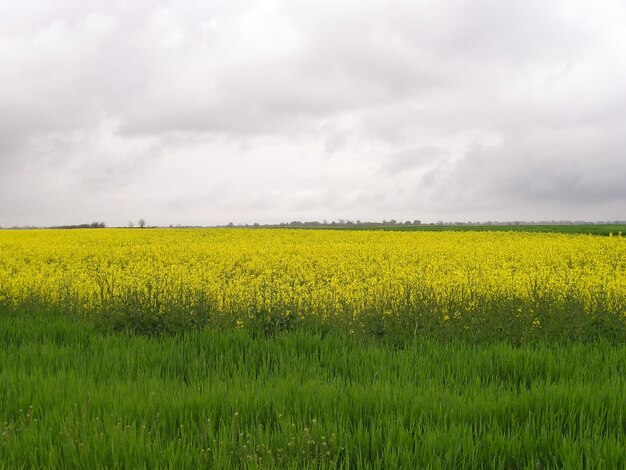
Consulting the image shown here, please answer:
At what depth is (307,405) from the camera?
13.6 ft

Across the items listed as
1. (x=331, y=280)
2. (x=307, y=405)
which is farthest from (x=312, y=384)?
(x=331, y=280)

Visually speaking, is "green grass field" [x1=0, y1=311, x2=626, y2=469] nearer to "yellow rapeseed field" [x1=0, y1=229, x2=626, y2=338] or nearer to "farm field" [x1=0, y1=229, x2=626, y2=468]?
"farm field" [x1=0, y1=229, x2=626, y2=468]

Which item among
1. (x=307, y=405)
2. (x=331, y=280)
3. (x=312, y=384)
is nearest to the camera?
(x=307, y=405)

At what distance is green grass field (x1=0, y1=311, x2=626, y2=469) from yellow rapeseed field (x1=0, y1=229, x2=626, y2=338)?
2011 millimetres

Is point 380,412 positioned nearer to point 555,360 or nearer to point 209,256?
point 555,360

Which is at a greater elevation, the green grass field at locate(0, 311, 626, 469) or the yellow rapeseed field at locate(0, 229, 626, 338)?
the yellow rapeseed field at locate(0, 229, 626, 338)

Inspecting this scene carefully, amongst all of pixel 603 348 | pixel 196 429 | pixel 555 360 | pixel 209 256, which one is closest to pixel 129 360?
pixel 196 429

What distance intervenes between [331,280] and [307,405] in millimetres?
9752

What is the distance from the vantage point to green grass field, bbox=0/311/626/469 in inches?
132

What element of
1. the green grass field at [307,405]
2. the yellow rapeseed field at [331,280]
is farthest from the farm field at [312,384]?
the yellow rapeseed field at [331,280]

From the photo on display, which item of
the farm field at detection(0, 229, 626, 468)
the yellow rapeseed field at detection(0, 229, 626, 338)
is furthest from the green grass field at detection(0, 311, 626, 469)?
the yellow rapeseed field at detection(0, 229, 626, 338)

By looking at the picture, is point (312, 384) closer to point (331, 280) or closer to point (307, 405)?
point (307, 405)

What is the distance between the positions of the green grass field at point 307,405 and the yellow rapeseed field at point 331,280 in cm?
201

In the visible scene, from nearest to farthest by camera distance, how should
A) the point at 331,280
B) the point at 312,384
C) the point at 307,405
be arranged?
the point at 307,405
the point at 312,384
the point at 331,280
